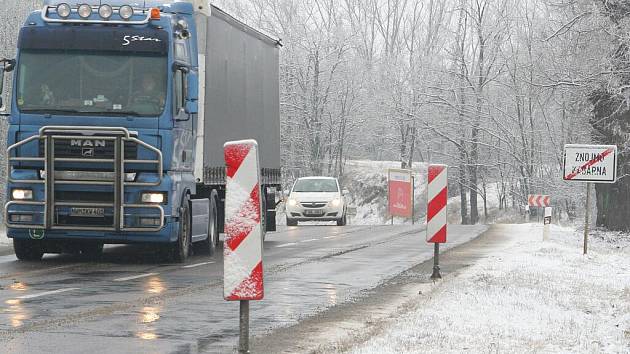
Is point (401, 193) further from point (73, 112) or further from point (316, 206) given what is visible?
point (73, 112)

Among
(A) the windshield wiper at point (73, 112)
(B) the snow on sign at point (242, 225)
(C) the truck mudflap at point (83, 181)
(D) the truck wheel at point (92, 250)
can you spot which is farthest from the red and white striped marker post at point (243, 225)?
(D) the truck wheel at point (92, 250)

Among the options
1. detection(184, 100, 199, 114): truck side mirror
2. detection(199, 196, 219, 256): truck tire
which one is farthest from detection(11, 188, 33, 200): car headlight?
detection(199, 196, 219, 256): truck tire

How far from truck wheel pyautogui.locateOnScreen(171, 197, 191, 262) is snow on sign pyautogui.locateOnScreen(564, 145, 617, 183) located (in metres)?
8.91

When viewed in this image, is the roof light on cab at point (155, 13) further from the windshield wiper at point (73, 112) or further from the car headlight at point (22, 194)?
the car headlight at point (22, 194)

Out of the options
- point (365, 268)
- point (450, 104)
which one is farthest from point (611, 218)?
point (450, 104)

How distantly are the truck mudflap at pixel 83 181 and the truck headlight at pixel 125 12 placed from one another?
6.15ft

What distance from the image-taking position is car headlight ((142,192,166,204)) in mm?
17641

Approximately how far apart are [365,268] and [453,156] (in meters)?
51.6

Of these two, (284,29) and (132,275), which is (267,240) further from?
(284,29)

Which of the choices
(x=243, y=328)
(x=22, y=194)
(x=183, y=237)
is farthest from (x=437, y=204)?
(x=243, y=328)

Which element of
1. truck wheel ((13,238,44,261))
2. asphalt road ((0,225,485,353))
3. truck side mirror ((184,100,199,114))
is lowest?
asphalt road ((0,225,485,353))

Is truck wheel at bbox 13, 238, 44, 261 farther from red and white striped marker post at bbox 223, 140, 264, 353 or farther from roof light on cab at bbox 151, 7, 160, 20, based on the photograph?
red and white striped marker post at bbox 223, 140, 264, 353

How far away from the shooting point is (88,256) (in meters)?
19.9

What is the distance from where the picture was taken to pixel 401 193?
6188cm
